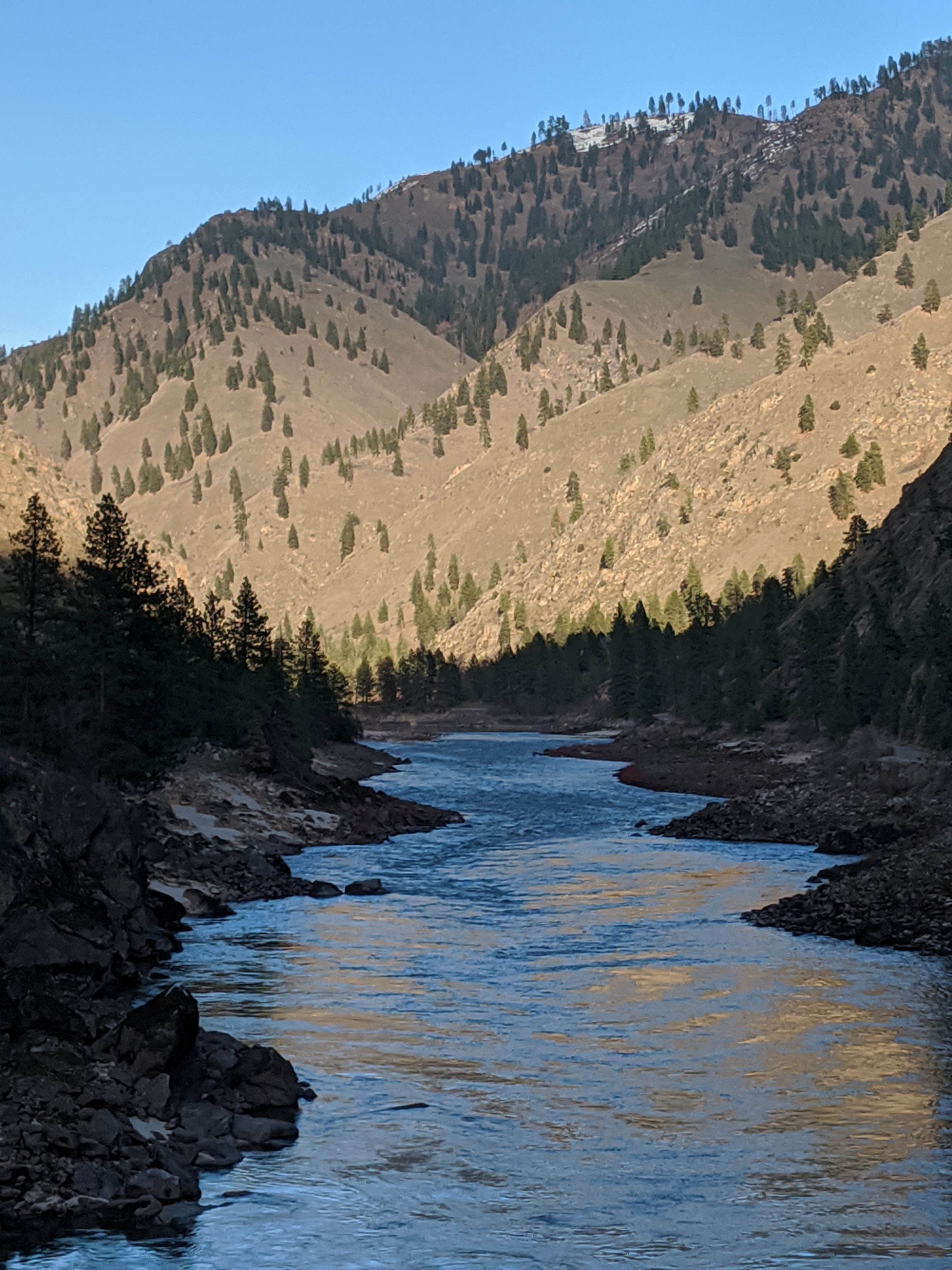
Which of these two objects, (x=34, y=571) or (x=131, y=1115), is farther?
(x=34, y=571)

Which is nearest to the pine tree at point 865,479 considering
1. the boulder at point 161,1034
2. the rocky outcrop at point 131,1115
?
the rocky outcrop at point 131,1115

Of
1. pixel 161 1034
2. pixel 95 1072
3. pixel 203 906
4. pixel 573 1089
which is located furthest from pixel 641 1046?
pixel 203 906

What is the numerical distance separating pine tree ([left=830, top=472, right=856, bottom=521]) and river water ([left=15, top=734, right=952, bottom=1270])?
151477 mm

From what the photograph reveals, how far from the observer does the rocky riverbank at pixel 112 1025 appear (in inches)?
734

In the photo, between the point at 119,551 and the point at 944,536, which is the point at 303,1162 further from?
the point at 944,536

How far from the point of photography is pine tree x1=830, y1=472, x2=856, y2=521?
189875 millimetres

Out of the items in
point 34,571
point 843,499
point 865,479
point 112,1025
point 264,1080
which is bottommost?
point 264,1080

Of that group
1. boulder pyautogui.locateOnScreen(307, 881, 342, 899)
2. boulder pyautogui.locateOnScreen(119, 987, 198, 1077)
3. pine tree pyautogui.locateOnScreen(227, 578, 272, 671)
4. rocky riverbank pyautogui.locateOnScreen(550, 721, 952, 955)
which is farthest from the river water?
pine tree pyautogui.locateOnScreen(227, 578, 272, 671)

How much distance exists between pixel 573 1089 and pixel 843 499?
17647 cm

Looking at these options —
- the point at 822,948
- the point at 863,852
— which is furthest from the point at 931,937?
the point at 863,852

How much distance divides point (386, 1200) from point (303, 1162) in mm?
2050

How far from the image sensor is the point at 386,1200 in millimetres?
18859

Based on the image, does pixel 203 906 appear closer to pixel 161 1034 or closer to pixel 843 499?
pixel 161 1034

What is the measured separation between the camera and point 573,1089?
2373 cm
